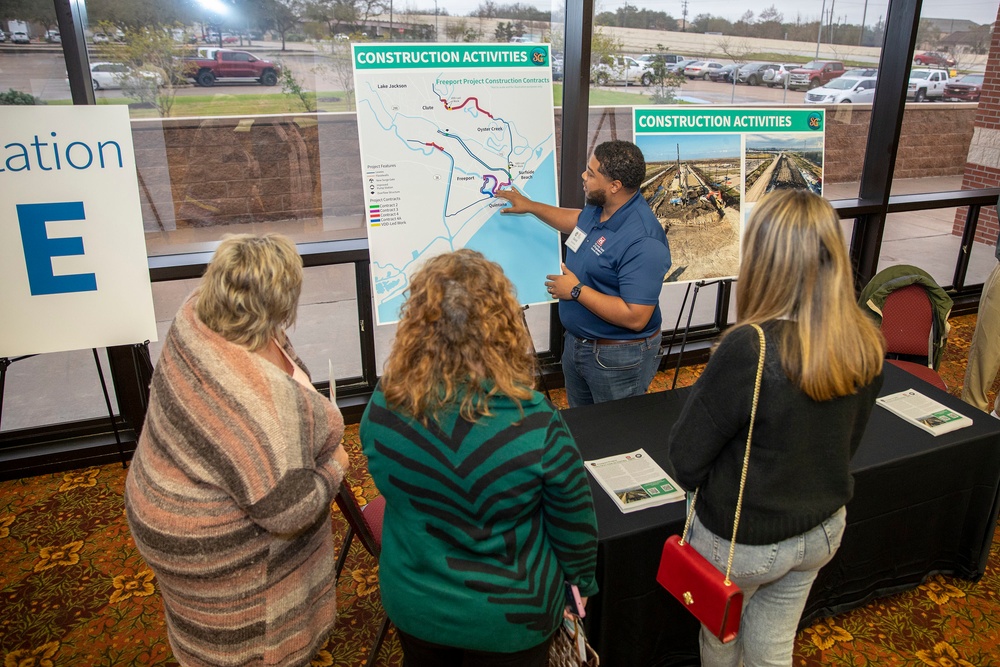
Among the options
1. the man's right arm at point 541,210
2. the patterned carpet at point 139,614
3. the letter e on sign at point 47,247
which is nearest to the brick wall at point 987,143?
the patterned carpet at point 139,614

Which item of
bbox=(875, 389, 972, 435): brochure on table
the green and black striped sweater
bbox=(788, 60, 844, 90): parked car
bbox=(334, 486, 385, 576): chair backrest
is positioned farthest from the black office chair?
bbox=(788, 60, 844, 90): parked car

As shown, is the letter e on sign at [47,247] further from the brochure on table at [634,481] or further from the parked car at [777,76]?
the parked car at [777,76]

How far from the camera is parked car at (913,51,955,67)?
447 cm

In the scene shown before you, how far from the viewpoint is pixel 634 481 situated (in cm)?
204

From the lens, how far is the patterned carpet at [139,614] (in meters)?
2.26

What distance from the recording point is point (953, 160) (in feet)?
16.2

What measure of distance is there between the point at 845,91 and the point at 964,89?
1101 millimetres

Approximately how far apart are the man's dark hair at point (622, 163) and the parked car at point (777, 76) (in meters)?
2.22

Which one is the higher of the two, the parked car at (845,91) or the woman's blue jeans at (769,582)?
the parked car at (845,91)

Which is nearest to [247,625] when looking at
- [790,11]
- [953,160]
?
[790,11]

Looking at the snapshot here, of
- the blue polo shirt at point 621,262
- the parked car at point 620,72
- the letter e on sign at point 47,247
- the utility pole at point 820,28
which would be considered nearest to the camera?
the blue polo shirt at point 621,262

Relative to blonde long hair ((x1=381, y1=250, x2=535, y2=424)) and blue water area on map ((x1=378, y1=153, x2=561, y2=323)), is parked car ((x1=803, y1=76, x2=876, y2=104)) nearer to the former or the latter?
blue water area on map ((x1=378, y1=153, x2=561, y2=323))

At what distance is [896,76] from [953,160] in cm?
113

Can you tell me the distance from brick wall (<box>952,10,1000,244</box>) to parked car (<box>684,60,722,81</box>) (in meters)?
2.25
